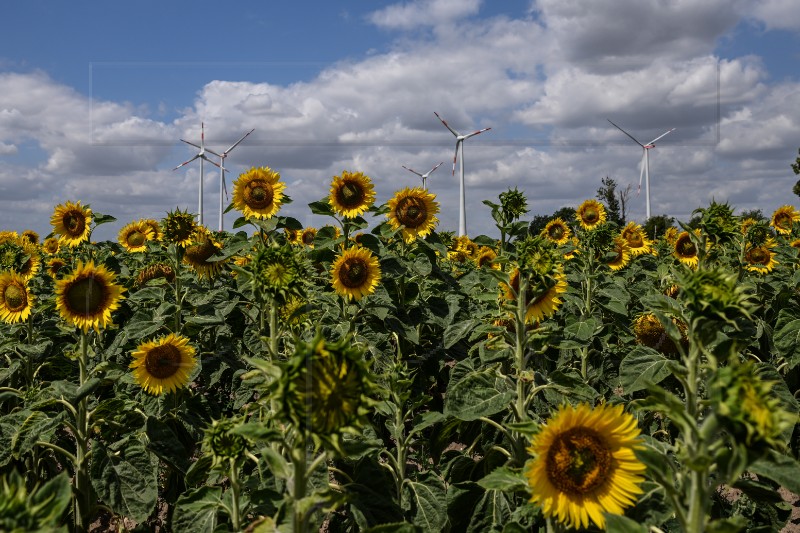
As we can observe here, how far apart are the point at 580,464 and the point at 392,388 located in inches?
42.1

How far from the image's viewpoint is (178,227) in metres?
5.12

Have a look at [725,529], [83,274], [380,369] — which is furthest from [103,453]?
[725,529]

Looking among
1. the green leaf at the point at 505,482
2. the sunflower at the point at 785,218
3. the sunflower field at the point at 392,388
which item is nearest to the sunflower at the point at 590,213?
the sunflower field at the point at 392,388

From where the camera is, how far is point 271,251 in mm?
2152

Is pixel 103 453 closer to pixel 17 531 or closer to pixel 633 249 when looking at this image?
pixel 17 531

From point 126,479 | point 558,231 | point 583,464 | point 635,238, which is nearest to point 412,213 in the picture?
point 126,479

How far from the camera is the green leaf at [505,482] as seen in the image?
7.46 feet

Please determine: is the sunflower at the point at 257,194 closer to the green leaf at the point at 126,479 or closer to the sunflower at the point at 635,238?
the green leaf at the point at 126,479

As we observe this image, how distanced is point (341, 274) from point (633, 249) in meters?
6.12

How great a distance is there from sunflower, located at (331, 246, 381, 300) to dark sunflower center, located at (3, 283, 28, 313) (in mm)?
2414

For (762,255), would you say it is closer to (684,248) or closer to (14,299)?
(684,248)

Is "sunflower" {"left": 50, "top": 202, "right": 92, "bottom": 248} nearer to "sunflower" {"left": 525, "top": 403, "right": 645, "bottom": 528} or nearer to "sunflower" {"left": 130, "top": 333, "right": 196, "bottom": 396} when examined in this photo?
"sunflower" {"left": 130, "top": 333, "right": 196, "bottom": 396}

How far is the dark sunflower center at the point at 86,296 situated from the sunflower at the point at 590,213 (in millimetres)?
6886

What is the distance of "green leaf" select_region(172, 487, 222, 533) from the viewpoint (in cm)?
264
